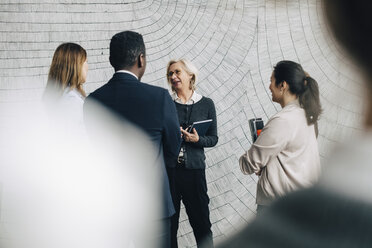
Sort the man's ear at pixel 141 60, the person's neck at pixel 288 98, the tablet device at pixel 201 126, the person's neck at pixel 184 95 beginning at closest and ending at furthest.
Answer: the man's ear at pixel 141 60 < the person's neck at pixel 288 98 < the tablet device at pixel 201 126 < the person's neck at pixel 184 95

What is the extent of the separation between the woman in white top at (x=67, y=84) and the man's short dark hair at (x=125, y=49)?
0.30 metres

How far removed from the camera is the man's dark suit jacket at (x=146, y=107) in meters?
1.69

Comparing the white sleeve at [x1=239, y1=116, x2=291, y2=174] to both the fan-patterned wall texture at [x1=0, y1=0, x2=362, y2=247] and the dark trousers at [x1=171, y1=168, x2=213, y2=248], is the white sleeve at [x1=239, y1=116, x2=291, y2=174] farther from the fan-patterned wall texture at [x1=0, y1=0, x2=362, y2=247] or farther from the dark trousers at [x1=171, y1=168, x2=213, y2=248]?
the fan-patterned wall texture at [x1=0, y1=0, x2=362, y2=247]

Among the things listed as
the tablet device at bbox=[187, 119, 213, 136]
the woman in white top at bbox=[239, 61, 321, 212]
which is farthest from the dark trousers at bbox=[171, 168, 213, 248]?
the woman in white top at bbox=[239, 61, 321, 212]

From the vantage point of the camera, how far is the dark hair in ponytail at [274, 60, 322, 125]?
1.95 m

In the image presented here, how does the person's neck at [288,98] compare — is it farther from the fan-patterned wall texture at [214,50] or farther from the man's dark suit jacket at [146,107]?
the fan-patterned wall texture at [214,50]

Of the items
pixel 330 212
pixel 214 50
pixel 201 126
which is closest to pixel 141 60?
pixel 201 126

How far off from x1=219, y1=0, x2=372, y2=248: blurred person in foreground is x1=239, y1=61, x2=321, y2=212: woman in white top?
154 cm

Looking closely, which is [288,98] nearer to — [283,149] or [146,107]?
[283,149]

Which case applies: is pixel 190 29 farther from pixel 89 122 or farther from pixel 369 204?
pixel 369 204

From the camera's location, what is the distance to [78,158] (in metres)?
2.03

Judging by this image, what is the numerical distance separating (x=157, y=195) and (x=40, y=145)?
6.16 feet

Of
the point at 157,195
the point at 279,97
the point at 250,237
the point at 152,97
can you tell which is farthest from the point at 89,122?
the point at 250,237

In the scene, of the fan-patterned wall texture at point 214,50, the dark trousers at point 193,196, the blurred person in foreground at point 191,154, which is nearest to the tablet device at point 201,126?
the blurred person in foreground at point 191,154
